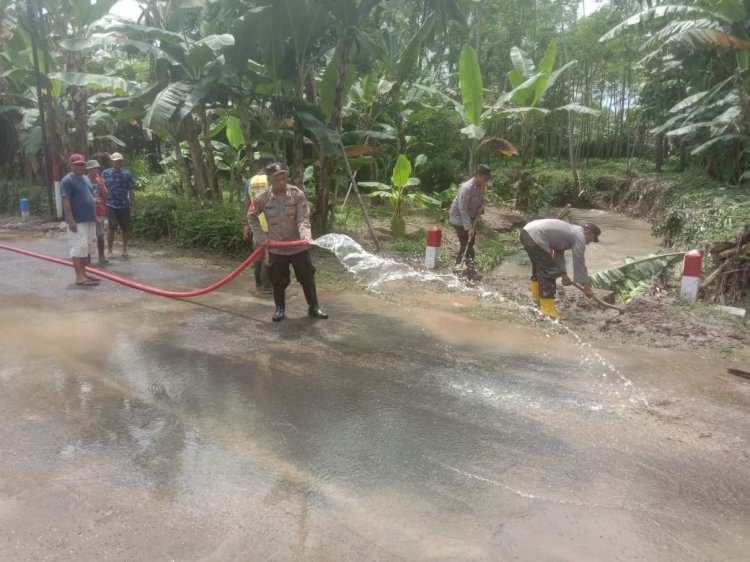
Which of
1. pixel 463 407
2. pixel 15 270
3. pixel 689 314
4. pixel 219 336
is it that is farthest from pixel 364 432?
pixel 15 270

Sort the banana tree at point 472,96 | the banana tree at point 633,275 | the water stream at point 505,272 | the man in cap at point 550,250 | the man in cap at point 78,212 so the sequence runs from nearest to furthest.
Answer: the water stream at point 505,272
the man in cap at point 550,250
the man in cap at point 78,212
the banana tree at point 633,275
the banana tree at point 472,96

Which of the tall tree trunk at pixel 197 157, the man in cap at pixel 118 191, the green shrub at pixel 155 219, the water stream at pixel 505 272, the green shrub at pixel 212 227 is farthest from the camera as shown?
the tall tree trunk at pixel 197 157

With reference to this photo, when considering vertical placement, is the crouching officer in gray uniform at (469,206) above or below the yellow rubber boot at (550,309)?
above

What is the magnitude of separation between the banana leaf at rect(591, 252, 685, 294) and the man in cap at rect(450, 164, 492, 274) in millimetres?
1856

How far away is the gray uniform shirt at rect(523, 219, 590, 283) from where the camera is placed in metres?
6.62

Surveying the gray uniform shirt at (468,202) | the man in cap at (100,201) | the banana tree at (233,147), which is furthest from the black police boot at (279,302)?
the banana tree at (233,147)

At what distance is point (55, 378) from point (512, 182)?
17.7 meters

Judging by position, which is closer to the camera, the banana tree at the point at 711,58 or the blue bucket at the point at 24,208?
the banana tree at the point at 711,58

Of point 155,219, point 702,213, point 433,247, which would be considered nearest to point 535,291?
point 433,247

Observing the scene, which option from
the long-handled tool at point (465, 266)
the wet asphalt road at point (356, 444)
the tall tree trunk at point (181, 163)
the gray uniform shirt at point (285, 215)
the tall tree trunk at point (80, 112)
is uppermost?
the tall tree trunk at point (80, 112)

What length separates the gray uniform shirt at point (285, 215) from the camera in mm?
6102

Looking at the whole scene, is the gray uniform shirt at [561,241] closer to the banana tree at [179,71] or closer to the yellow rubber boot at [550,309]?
the yellow rubber boot at [550,309]

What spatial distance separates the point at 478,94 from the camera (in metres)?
13.0

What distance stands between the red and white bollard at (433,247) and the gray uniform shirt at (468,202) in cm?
43
